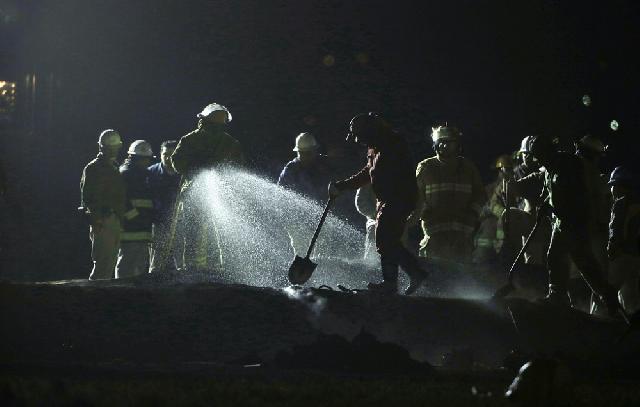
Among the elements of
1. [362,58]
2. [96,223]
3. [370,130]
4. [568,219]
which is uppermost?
[370,130]

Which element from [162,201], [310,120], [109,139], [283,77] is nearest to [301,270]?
[162,201]

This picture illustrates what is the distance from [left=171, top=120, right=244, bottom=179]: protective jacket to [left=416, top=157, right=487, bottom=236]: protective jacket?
6.85ft

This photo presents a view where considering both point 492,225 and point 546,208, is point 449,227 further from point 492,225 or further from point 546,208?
point 492,225

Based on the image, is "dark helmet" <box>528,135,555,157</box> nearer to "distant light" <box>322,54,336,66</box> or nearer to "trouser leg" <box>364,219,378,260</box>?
"trouser leg" <box>364,219,378,260</box>

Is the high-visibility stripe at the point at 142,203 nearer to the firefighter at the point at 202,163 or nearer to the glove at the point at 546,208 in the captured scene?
the firefighter at the point at 202,163

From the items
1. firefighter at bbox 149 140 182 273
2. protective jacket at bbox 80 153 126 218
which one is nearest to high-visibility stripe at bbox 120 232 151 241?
firefighter at bbox 149 140 182 273

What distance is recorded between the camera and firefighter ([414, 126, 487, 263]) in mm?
14633

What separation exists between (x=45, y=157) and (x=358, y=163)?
4.83m

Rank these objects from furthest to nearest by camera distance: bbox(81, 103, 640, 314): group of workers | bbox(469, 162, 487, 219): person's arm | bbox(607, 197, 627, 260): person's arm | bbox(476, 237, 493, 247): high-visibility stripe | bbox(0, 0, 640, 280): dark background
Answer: bbox(0, 0, 640, 280): dark background → bbox(476, 237, 493, 247): high-visibility stripe → bbox(469, 162, 487, 219): person's arm → bbox(607, 197, 627, 260): person's arm → bbox(81, 103, 640, 314): group of workers

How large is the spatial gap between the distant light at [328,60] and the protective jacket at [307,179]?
695 cm

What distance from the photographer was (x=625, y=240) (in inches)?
551

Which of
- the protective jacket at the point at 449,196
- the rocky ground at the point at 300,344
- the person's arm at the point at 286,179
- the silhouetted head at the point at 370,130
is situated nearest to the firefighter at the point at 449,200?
the protective jacket at the point at 449,196

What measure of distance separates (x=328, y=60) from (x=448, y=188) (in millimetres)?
8605

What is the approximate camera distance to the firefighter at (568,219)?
40.5 feet
